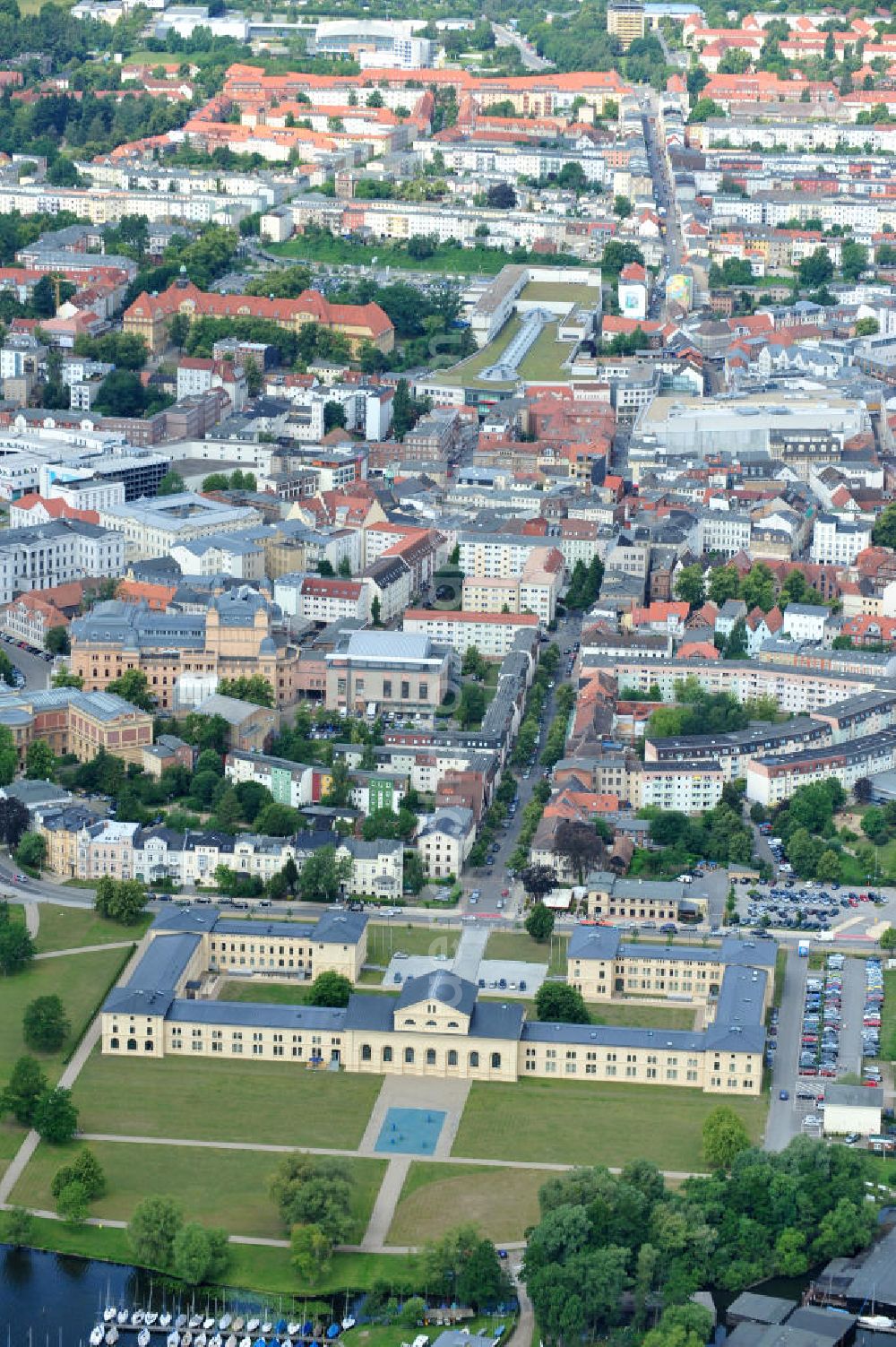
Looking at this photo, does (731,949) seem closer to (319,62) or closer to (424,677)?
(424,677)

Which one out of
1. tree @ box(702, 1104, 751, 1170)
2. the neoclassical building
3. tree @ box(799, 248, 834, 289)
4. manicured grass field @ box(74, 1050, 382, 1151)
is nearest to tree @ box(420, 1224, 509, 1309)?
manicured grass field @ box(74, 1050, 382, 1151)

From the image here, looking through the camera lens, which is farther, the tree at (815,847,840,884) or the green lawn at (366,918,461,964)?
the tree at (815,847,840,884)

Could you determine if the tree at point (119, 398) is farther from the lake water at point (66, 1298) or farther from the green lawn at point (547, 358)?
the lake water at point (66, 1298)

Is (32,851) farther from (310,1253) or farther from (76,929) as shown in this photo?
(310,1253)

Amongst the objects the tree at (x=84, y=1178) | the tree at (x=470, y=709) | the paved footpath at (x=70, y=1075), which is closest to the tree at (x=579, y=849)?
the tree at (x=470, y=709)

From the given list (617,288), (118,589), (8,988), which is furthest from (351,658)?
(617,288)

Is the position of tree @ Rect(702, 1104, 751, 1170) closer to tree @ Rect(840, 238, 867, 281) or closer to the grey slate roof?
the grey slate roof

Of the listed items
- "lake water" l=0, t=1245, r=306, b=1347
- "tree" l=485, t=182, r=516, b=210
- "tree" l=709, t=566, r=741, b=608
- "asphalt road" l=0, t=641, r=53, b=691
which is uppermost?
"tree" l=485, t=182, r=516, b=210
